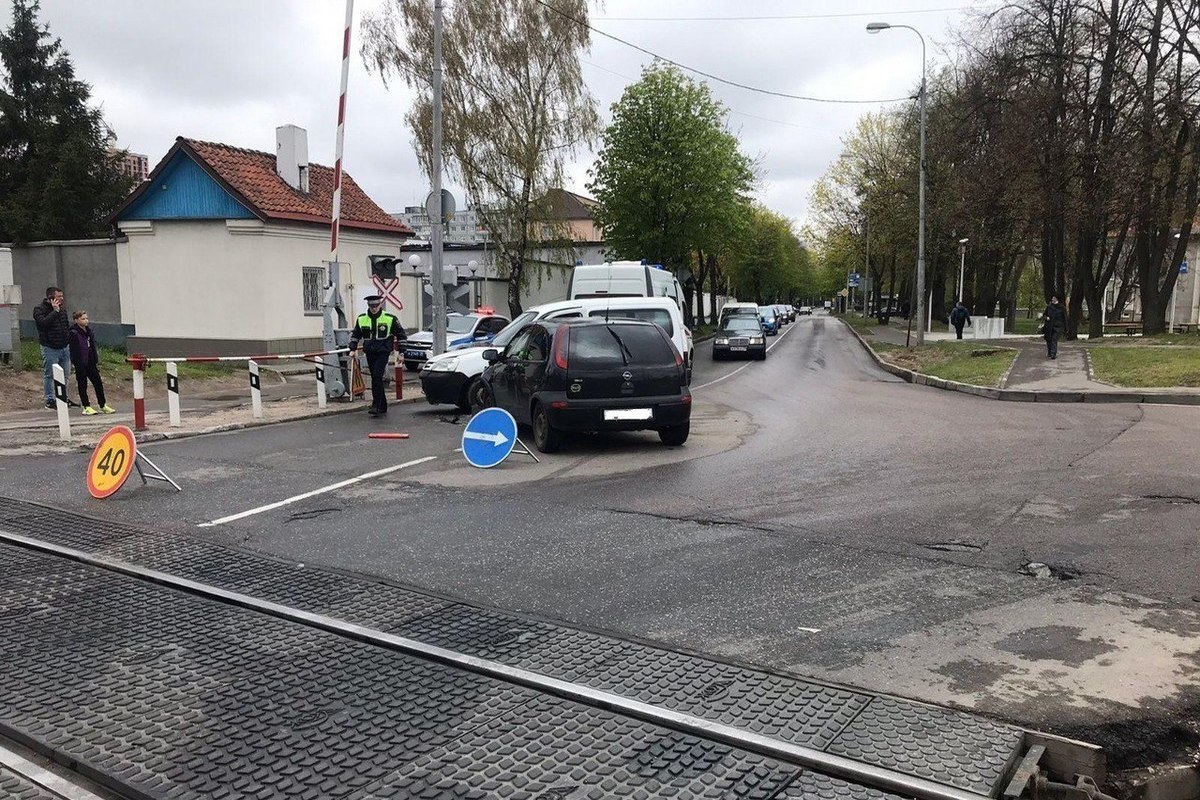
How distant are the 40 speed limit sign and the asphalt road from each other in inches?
8.6

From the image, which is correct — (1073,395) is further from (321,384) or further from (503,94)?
(503,94)

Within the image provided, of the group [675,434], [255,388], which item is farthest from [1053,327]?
[255,388]

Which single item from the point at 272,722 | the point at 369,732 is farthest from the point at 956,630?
the point at 272,722

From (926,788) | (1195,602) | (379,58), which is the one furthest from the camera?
(379,58)

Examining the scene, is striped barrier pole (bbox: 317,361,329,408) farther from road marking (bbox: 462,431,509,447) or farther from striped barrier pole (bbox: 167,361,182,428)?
road marking (bbox: 462,431,509,447)

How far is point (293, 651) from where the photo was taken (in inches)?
189

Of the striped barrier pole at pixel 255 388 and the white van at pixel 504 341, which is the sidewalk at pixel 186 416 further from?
the white van at pixel 504 341

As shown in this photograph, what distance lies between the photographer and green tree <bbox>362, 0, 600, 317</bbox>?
31812 millimetres

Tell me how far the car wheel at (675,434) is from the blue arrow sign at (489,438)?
225cm

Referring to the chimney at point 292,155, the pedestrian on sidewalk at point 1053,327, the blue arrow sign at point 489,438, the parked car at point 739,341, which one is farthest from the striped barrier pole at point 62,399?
the parked car at point 739,341

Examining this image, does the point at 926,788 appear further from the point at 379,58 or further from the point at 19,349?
the point at 379,58

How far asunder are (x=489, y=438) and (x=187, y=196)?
17208mm

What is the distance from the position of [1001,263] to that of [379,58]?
2949 centimetres

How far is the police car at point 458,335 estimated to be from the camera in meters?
24.2
